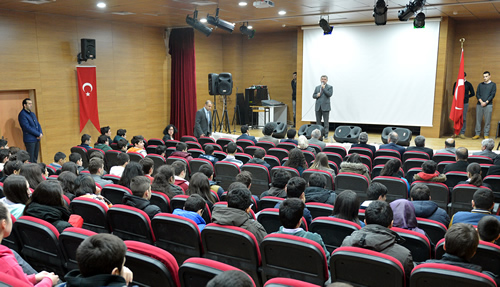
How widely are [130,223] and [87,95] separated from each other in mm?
7793

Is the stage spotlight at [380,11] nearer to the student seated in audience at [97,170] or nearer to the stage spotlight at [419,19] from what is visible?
the stage spotlight at [419,19]

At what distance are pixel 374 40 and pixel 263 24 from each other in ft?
10.8

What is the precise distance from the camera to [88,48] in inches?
387

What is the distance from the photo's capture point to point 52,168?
5.98m

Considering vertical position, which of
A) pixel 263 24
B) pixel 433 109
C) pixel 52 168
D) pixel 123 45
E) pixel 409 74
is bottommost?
pixel 52 168

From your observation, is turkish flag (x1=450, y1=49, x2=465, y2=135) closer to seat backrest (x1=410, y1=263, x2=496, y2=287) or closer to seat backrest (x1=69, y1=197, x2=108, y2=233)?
seat backrest (x1=410, y1=263, x2=496, y2=287)

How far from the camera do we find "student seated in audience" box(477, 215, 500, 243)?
2.89 metres

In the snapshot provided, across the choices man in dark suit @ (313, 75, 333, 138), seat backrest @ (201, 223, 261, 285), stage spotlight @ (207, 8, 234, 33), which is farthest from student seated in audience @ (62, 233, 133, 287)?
man in dark suit @ (313, 75, 333, 138)

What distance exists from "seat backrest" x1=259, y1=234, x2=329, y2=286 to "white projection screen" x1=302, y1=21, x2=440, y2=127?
9916 millimetres

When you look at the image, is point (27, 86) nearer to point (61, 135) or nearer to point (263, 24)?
point (61, 135)

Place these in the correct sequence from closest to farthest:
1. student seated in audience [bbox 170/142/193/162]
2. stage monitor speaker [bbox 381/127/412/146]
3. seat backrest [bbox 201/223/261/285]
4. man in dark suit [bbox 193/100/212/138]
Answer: seat backrest [bbox 201/223/261/285] → student seated in audience [bbox 170/142/193/162] → stage monitor speaker [bbox 381/127/412/146] → man in dark suit [bbox 193/100/212/138]

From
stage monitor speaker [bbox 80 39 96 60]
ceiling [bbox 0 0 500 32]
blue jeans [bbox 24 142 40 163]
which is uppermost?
ceiling [bbox 0 0 500 32]

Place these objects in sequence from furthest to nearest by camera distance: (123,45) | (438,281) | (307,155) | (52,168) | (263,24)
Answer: (263,24) → (123,45) → (307,155) → (52,168) → (438,281)

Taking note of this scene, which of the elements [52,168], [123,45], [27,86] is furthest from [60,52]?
[52,168]
